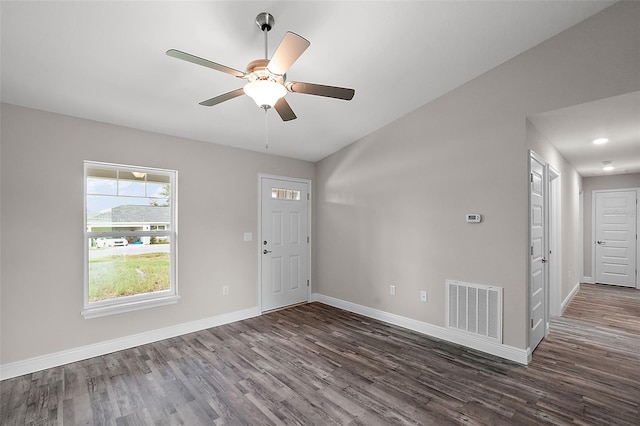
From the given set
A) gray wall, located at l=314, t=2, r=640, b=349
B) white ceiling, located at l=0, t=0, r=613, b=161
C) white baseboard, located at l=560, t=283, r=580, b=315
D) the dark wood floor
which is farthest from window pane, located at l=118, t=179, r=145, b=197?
white baseboard, located at l=560, t=283, r=580, b=315

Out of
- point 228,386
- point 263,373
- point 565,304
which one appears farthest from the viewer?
point 565,304

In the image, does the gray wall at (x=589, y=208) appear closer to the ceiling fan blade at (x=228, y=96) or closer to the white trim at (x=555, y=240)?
the white trim at (x=555, y=240)

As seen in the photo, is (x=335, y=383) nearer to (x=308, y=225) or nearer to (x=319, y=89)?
(x=319, y=89)

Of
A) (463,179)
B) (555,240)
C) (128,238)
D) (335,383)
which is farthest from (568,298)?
(128,238)

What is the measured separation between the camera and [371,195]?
448cm

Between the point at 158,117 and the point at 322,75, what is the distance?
6.27ft

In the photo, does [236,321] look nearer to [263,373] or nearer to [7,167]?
[263,373]

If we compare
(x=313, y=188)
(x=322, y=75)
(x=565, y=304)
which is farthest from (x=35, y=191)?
(x=565, y=304)

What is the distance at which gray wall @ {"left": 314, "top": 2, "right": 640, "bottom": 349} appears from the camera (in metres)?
2.62

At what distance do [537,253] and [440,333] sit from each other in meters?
1.45

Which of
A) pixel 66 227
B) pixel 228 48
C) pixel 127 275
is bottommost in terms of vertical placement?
pixel 127 275

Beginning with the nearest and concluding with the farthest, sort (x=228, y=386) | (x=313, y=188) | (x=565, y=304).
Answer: (x=228, y=386), (x=565, y=304), (x=313, y=188)

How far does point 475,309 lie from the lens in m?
3.33

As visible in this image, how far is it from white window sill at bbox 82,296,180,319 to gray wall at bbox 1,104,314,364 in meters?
0.07
